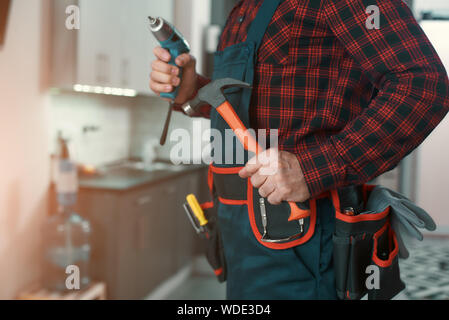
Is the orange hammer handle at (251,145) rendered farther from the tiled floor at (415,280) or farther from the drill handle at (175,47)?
the tiled floor at (415,280)

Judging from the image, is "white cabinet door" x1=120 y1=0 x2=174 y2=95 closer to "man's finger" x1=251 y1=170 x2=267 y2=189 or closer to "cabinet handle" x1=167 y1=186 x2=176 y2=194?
"cabinet handle" x1=167 y1=186 x2=176 y2=194

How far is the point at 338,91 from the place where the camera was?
798 mm

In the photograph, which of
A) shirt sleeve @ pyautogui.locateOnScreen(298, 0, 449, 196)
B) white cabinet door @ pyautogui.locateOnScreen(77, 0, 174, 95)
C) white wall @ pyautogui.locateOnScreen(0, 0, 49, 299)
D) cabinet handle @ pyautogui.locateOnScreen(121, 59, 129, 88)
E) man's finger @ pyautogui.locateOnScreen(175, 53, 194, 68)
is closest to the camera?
shirt sleeve @ pyautogui.locateOnScreen(298, 0, 449, 196)

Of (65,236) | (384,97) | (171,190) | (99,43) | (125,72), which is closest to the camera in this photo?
(384,97)

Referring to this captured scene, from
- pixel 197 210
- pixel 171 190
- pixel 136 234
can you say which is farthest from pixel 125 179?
pixel 197 210

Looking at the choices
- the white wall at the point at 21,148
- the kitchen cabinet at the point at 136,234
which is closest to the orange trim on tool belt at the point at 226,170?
the white wall at the point at 21,148

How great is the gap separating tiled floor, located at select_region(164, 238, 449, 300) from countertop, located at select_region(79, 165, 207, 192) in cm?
79

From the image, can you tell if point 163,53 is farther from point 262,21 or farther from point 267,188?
point 267,188

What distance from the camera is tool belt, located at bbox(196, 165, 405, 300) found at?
797 mm

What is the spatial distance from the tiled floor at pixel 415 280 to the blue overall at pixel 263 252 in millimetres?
1916

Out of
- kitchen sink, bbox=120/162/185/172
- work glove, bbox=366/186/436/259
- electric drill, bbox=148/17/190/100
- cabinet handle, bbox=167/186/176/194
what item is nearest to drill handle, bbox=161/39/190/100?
electric drill, bbox=148/17/190/100

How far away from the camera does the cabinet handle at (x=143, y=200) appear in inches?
87.3

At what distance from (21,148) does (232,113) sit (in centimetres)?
136

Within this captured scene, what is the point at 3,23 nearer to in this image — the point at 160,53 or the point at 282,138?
the point at 160,53
